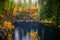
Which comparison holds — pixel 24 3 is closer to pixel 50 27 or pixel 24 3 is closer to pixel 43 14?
pixel 43 14

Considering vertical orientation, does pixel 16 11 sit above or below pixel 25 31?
above

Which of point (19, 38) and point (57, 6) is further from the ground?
point (57, 6)

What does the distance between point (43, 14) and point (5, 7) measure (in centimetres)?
46

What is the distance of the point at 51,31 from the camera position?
192 centimetres

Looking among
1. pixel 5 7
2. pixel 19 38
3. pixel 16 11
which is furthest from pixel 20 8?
pixel 19 38

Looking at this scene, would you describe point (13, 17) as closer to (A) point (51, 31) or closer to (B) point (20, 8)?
(B) point (20, 8)

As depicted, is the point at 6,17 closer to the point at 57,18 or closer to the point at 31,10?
the point at 31,10

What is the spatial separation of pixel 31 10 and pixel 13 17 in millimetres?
232

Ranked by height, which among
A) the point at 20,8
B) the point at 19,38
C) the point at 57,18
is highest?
the point at 20,8

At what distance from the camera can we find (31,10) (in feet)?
6.21

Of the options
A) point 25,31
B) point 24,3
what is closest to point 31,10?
point 24,3

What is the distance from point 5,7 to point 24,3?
0.23m

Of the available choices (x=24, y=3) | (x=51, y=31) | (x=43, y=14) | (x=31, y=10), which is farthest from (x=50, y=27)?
(x=24, y=3)

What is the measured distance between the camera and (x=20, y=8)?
6.12 feet
